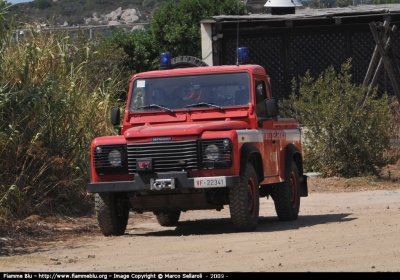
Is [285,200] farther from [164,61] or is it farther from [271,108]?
[164,61]

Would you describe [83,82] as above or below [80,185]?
above

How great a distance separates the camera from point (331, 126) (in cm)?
1675

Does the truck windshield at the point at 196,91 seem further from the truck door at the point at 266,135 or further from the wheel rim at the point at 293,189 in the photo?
the wheel rim at the point at 293,189

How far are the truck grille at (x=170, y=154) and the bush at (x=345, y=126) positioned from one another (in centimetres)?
683

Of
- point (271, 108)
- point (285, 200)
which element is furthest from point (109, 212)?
point (285, 200)

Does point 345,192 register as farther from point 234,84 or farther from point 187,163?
point 187,163

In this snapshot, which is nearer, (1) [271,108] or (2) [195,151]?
(2) [195,151]

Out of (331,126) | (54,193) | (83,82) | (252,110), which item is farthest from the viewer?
(331,126)

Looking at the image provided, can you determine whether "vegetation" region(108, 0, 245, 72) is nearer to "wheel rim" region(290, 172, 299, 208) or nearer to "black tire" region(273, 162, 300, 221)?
"wheel rim" region(290, 172, 299, 208)

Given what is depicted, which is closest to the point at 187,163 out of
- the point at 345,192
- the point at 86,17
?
the point at 345,192

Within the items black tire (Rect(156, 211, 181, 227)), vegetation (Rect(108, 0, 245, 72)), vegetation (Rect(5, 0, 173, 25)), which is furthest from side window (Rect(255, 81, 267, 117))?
vegetation (Rect(5, 0, 173, 25))

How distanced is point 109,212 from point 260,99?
2547mm

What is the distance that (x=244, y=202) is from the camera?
10.2 metres

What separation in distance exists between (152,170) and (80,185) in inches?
133
